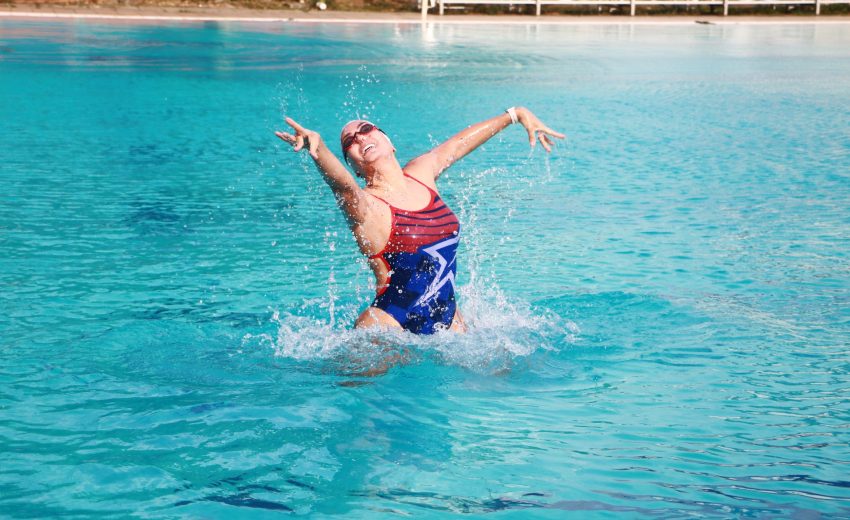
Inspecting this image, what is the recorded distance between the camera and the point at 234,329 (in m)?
6.37

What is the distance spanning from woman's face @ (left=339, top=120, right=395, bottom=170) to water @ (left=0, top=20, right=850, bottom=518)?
3.14 ft

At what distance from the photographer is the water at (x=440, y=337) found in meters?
4.36

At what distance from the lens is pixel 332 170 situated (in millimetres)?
4566

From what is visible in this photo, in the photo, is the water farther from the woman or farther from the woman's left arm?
the woman's left arm

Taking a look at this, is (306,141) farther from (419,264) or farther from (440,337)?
(440,337)

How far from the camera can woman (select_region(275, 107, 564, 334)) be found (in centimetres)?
510

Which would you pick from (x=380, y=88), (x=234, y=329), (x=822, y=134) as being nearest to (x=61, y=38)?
(x=380, y=88)

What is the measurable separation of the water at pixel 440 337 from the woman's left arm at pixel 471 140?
3.07ft

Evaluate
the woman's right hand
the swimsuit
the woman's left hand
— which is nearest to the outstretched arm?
the woman's right hand

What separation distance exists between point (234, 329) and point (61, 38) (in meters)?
19.8

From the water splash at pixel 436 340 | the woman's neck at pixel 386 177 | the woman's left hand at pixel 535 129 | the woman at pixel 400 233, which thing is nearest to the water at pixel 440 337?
the water splash at pixel 436 340

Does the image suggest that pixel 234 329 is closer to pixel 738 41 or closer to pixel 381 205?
pixel 381 205

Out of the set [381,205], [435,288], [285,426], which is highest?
[381,205]

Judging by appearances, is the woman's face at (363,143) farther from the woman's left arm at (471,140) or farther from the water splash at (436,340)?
the water splash at (436,340)
